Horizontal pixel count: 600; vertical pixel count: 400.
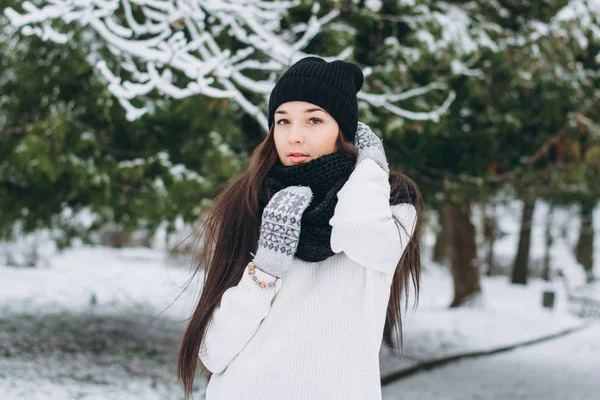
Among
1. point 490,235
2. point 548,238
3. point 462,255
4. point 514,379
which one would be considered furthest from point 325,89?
point 548,238

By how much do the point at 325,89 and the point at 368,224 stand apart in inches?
19.1

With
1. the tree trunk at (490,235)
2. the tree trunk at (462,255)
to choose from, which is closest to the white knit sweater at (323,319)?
the tree trunk at (462,255)

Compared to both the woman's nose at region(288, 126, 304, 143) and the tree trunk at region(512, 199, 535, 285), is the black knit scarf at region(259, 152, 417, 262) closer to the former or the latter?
the woman's nose at region(288, 126, 304, 143)

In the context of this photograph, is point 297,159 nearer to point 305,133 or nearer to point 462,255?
point 305,133

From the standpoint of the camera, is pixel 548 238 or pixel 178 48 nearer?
pixel 178 48

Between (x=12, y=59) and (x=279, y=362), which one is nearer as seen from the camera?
(x=279, y=362)

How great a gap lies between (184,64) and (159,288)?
435 inches

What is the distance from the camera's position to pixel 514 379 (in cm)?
872

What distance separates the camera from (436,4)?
7.64 metres

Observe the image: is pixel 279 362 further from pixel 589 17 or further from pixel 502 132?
pixel 589 17

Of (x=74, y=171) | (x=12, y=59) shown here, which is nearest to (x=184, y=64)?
(x=74, y=171)

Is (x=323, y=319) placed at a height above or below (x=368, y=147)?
below

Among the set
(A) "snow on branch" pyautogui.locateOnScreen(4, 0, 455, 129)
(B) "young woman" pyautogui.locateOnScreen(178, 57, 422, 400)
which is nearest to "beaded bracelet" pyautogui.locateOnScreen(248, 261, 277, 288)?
(B) "young woman" pyautogui.locateOnScreen(178, 57, 422, 400)

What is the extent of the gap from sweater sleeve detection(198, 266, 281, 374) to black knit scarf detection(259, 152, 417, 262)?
15cm
